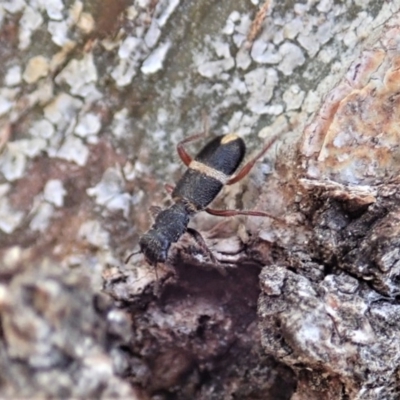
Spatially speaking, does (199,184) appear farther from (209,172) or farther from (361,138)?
(361,138)

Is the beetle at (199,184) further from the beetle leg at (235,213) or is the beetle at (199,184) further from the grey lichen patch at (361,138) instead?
the grey lichen patch at (361,138)

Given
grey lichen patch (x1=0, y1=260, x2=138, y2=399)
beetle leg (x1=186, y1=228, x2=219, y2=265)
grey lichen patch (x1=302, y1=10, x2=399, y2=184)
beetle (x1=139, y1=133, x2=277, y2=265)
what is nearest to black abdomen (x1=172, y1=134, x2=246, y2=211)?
beetle (x1=139, y1=133, x2=277, y2=265)

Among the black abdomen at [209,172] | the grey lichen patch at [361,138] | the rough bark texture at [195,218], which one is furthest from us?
the black abdomen at [209,172]

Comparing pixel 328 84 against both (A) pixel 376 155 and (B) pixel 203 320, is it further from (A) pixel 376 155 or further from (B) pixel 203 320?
(B) pixel 203 320

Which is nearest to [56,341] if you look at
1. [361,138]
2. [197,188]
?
[197,188]

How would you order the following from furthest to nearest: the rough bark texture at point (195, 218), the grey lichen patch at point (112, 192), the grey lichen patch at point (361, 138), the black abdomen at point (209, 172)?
the black abdomen at point (209, 172) < the grey lichen patch at point (112, 192) < the grey lichen patch at point (361, 138) < the rough bark texture at point (195, 218)

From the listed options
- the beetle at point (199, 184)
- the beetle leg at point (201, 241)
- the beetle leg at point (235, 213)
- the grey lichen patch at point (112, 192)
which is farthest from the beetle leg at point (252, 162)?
the grey lichen patch at point (112, 192)
